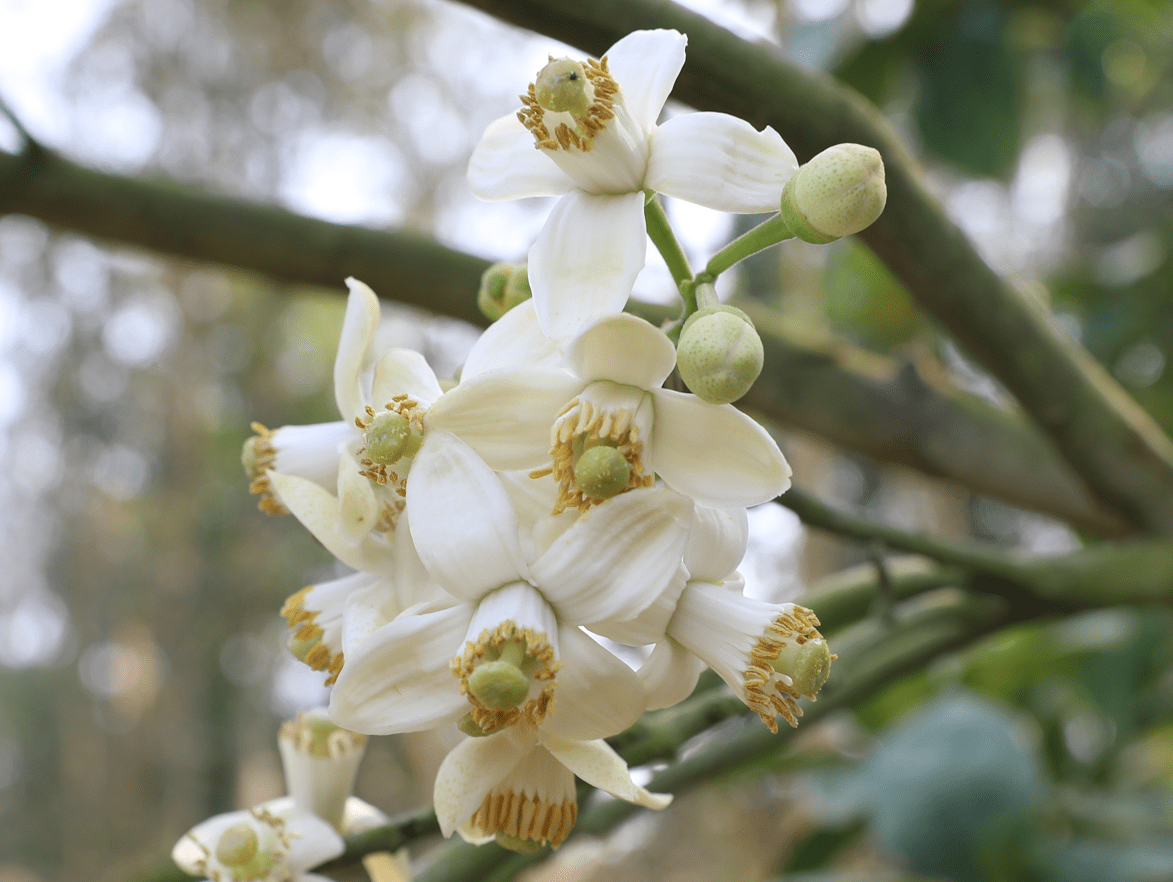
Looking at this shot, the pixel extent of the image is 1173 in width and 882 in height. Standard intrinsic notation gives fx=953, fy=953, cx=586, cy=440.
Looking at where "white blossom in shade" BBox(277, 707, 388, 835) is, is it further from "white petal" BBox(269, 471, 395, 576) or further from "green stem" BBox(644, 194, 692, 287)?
"green stem" BBox(644, 194, 692, 287)

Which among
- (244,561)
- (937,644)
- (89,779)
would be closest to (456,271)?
(937,644)

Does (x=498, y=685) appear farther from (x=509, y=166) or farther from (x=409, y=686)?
(x=509, y=166)

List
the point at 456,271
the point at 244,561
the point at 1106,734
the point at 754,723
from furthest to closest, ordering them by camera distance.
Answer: the point at 244,561 → the point at 1106,734 → the point at 456,271 → the point at 754,723

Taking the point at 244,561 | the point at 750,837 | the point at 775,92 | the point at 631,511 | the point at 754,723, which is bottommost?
the point at 244,561

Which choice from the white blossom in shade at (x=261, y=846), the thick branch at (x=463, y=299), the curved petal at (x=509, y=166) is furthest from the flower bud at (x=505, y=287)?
the thick branch at (x=463, y=299)

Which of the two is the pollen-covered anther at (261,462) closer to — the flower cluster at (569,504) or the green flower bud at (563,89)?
the flower cluster at (569,504)

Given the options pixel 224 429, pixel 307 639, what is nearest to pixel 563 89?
pixel 307 639

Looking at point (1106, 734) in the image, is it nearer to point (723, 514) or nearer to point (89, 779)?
point (723, 514)
